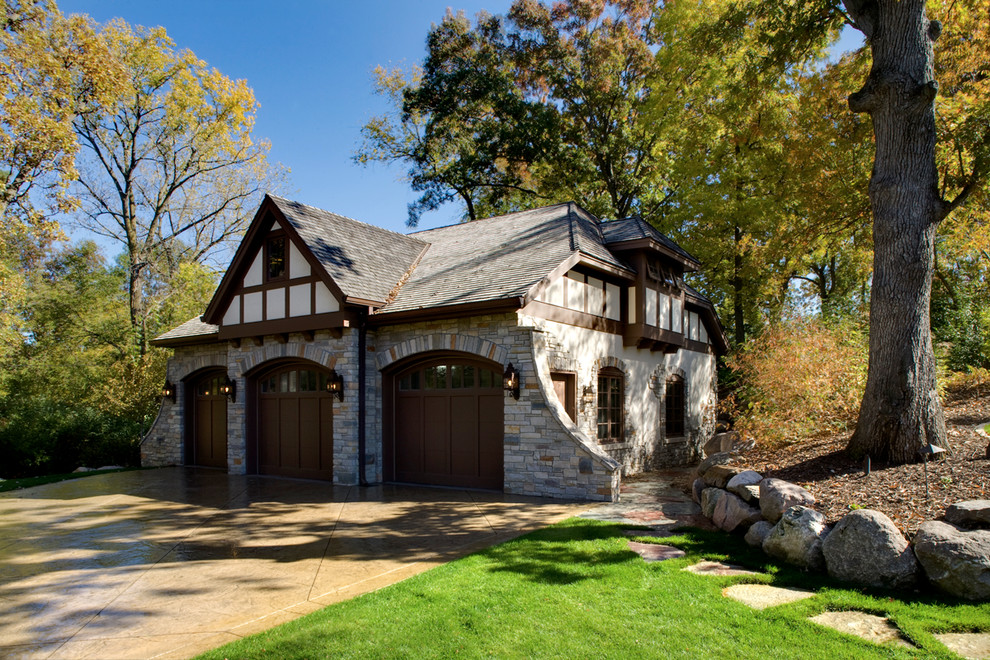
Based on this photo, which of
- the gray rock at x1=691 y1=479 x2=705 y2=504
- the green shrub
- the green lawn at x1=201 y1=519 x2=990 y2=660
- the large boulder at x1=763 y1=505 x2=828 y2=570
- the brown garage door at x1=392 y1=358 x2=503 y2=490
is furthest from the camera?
the green shrub

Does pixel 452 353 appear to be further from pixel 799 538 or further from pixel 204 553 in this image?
pixel 799 538

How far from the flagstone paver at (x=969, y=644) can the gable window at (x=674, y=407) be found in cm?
1110

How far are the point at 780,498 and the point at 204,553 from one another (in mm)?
6485

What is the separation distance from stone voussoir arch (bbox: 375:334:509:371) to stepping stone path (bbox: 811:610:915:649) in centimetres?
685

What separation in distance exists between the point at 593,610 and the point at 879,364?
558 centimetres

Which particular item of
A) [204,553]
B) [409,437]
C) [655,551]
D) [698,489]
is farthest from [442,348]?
[655,551]

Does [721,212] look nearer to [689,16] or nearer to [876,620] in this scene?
[689,16]

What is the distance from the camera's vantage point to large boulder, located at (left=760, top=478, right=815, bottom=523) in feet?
21.7

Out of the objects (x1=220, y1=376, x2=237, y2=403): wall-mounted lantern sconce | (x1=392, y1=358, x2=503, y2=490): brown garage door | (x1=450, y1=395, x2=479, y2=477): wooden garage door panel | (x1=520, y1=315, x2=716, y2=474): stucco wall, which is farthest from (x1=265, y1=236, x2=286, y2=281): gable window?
(x1=520, y1=315, x2=716, y2=474): stucco wall

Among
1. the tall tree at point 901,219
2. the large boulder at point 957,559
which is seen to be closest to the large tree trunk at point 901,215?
the tall tree at point 901,219

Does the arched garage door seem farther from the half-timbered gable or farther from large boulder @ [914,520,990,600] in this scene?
large boulder @ [914,520,990,600]

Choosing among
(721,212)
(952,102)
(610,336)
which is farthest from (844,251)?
(610,336)

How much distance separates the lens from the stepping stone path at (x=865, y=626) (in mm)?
4309

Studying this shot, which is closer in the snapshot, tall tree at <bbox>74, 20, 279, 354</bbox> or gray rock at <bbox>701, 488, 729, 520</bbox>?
gray rock at <bbox>701, 488, 729, 520</bbox>
